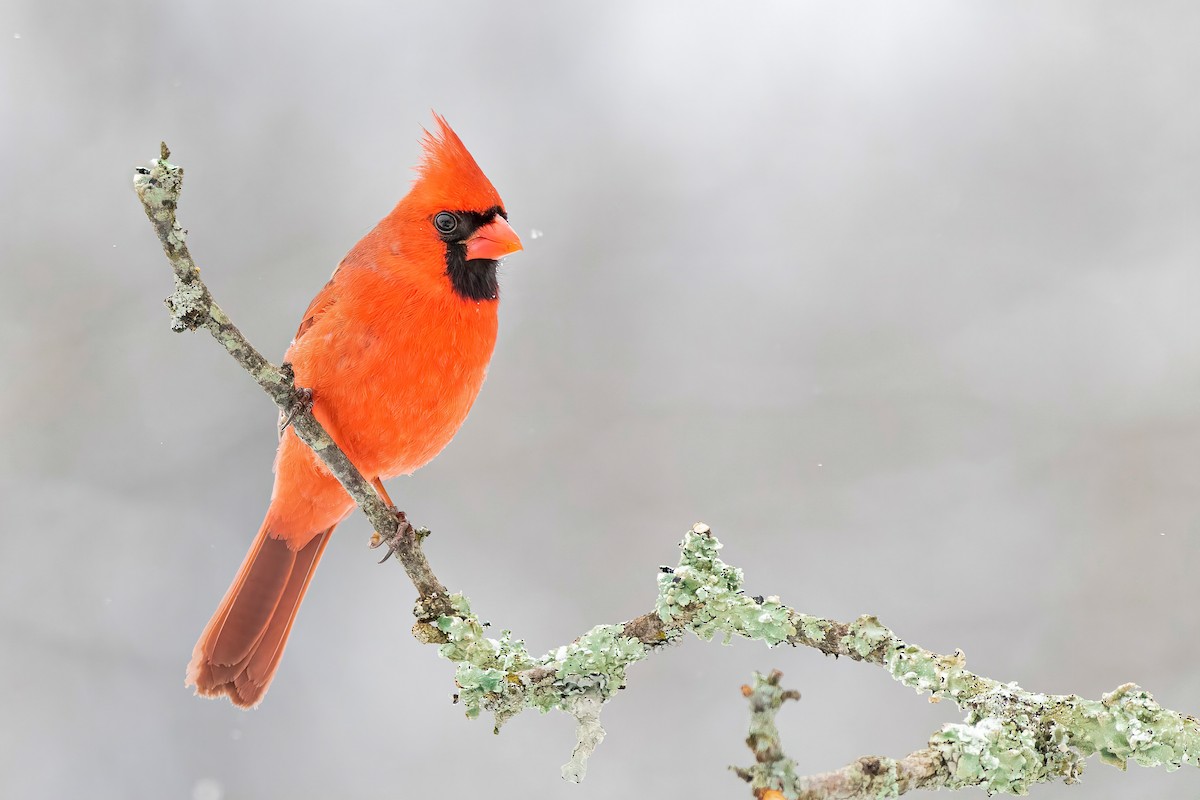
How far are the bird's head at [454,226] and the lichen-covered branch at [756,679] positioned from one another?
0.50 metres

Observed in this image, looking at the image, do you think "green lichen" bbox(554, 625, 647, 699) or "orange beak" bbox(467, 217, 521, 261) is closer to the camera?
"green lichen" bbox(554, 625, 647, 699)

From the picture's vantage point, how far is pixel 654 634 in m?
1.53

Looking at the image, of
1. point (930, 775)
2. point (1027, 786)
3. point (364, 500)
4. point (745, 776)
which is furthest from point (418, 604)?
point (1027, 786)

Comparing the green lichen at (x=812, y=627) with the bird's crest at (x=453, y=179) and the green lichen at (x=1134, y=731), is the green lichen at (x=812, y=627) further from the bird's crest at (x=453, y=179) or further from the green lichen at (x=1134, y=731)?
the bird's crest at (x=453, y=179)

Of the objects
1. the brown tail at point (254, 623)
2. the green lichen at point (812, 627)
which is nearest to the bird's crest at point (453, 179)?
the brown tail at point (254, 623)

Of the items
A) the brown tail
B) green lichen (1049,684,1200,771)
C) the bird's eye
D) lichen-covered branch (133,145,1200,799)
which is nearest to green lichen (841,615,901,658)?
lichen-covered branch (133,145,1200,799)

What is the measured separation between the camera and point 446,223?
6.91ft

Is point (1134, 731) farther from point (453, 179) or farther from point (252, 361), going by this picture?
point (453, 179)

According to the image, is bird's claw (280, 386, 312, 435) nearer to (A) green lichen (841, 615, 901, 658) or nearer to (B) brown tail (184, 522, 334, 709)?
(B) brown tail (184, 522, 334, 709)

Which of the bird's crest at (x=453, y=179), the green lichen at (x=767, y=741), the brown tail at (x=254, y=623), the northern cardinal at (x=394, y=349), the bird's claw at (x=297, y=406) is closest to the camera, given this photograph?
the green lichen at (x=767, y=741)

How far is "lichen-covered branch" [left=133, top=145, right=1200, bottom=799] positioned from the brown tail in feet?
2.61

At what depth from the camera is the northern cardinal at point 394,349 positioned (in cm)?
198

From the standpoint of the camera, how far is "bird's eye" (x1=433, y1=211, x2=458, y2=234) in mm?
2104

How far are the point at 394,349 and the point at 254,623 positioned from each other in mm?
817
